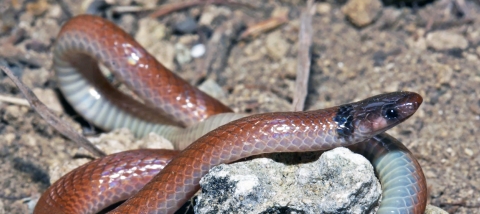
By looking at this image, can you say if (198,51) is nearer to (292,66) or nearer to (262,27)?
(262,27)

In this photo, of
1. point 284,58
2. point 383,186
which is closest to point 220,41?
point 284,58

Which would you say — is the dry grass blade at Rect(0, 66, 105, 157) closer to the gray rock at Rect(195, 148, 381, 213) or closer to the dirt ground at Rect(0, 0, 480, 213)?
the dirt ground at Rect(0, 0, 480, 213)

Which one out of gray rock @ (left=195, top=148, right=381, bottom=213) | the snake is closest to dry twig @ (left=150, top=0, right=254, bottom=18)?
the snake

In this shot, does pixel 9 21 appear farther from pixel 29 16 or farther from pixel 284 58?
pixel 284 58

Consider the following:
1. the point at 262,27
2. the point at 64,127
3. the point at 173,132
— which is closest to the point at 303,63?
the point at 262,27

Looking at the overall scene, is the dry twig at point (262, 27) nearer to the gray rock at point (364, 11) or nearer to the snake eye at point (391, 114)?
the gray rock at point (364, 11)
